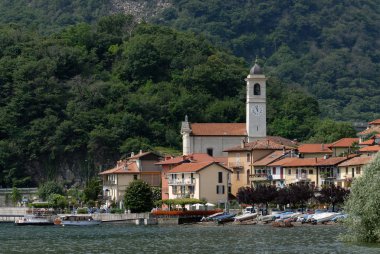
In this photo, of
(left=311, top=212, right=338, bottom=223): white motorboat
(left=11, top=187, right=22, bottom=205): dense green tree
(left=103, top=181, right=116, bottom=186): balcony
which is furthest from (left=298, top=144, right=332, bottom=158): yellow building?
(left=11, top=187, right=22, bottom=205): dense green tree

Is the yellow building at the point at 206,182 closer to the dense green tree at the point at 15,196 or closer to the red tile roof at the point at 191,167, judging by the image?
the red tile roof at the point at 191,167

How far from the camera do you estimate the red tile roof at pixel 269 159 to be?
474 feet

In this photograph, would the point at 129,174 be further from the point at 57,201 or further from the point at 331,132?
the point at 331,132

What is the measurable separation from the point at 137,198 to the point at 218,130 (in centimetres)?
2611

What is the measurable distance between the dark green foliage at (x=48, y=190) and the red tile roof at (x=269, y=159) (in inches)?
1060

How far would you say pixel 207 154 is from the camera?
15550 centimetres

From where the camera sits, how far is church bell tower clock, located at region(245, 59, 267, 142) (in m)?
159

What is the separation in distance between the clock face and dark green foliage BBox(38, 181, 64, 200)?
23914 millimetres

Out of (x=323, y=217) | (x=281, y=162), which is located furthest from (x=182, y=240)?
(x=281, y=162)

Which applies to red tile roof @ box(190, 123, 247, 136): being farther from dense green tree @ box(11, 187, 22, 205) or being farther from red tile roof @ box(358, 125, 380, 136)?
dense green tree @ box(11, 187, 22, 205)

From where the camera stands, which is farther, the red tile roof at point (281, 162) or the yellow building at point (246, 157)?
the yellow building at point (246, 157)

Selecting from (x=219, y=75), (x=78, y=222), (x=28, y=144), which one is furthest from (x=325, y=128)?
(x=78, y=222)

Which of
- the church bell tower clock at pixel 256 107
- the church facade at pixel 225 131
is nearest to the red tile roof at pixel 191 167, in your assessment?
the church facade at pixel 225 131

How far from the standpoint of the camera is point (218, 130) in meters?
161
